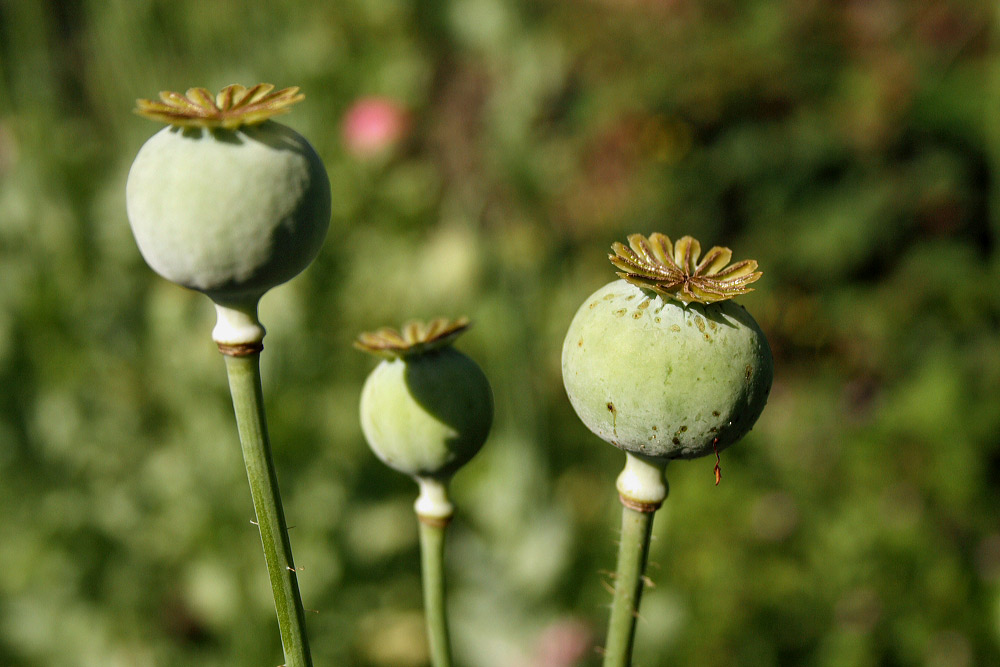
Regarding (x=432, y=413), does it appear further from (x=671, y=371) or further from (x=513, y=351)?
(x=513, y=351)

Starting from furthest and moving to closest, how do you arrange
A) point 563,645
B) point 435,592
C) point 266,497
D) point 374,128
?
point 374,128 → point 563,645 → point 435,592 → point 266,497

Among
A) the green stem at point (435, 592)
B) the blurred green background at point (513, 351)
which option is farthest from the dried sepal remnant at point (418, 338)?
the blurred green background at point (513, 351)

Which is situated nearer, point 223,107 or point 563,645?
point 223,107

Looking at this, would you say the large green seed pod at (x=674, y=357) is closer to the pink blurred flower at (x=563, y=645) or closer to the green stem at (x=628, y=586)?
the green stem at (x=628, y=586)

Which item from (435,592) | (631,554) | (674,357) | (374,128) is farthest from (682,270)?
(374,128)

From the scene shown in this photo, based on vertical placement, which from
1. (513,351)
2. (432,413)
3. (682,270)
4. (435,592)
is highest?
(682,270)

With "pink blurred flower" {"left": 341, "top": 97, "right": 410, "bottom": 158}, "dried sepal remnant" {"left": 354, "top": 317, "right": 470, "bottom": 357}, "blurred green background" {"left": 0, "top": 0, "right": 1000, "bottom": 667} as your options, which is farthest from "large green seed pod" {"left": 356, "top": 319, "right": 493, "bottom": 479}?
"pink blurred flower" {"left": 341, "top": 97, "right": 410, "bottom": 158}
